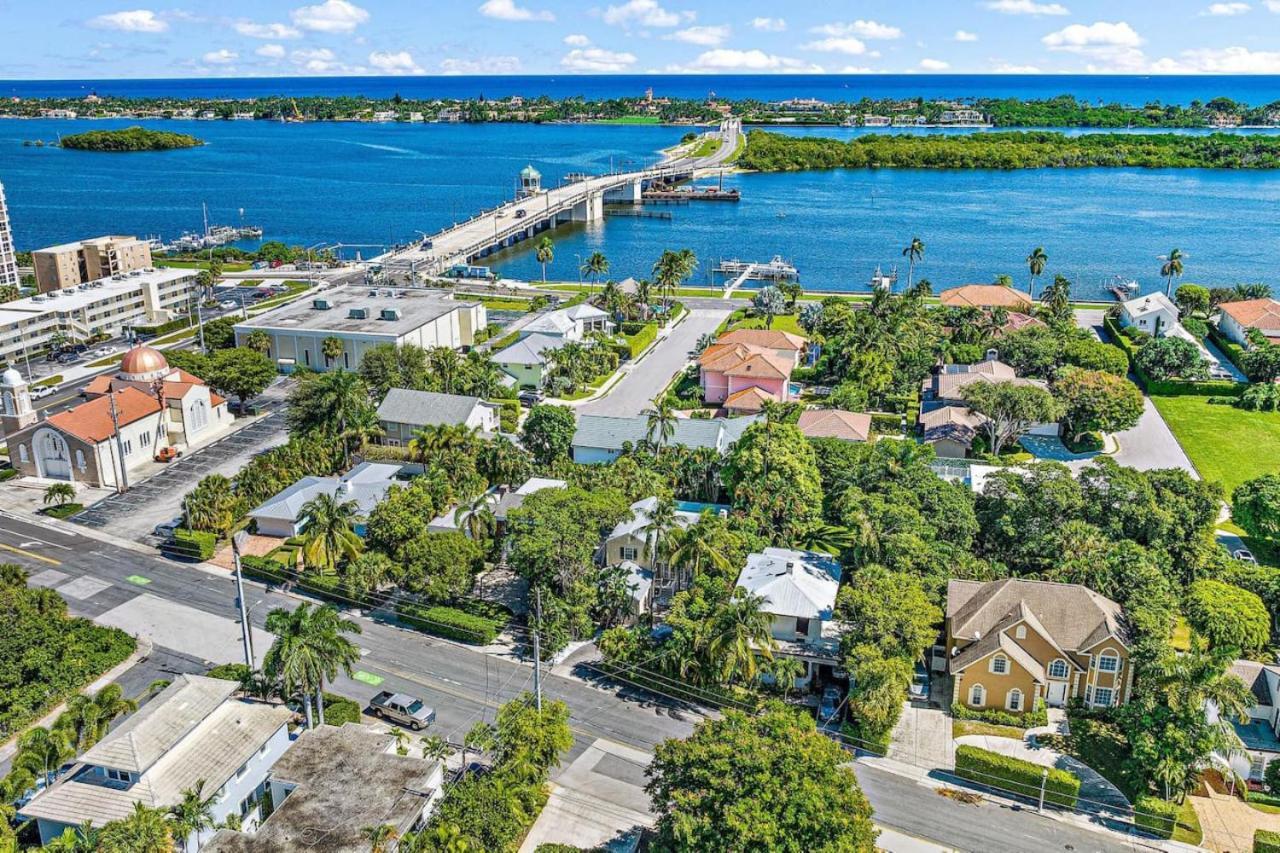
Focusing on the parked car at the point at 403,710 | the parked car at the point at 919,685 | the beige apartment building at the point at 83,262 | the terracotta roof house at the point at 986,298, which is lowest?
the parked car at the point at 919,685

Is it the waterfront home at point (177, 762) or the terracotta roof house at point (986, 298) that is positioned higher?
the terracotta roof house at point (986, 298)

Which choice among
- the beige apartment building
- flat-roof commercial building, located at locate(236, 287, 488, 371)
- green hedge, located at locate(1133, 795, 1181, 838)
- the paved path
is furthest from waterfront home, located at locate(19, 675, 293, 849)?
the beige apartment building

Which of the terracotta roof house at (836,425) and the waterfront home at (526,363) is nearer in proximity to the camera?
the terracotta roof house at (836,425)

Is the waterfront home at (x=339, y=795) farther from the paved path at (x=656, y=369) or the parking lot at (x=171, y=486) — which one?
the paved path at (x=656, y=369)

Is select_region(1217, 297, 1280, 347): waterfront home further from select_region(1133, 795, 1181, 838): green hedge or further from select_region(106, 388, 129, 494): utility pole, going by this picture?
select_region(106, 388, 129, 494): utility pole

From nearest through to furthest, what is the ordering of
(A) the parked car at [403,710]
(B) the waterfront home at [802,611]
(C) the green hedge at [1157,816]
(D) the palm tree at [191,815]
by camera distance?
1. (D) the palm tree at [191,815]
2. (C) the green hedge at [1157,816]
3. (A) the parked car at [403,710]
4. (B) the waterfront home at [802,611]

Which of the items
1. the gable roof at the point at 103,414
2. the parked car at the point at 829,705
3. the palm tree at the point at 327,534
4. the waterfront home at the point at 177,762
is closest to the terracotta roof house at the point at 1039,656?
the parked car at the point at 829,705

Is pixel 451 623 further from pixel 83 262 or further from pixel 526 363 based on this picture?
pixel 83 262
